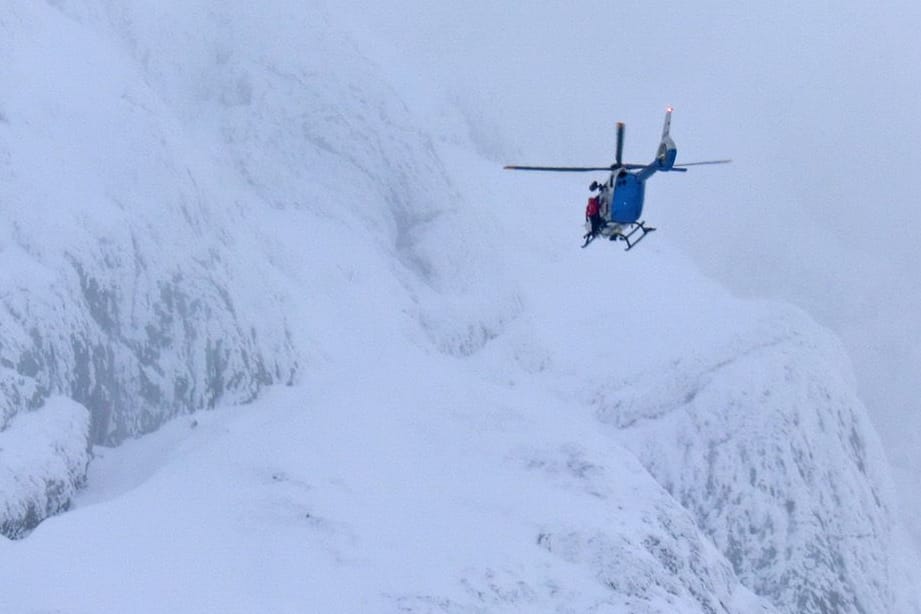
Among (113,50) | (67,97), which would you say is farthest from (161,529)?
(113,50)

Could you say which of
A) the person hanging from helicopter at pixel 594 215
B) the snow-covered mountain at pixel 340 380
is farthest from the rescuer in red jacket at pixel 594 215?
the snow-covered mountain at pixel 340 380

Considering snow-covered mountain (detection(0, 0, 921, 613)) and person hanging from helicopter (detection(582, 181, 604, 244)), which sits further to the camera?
snow-covered mountain (detection(0, 0, 921, 613))

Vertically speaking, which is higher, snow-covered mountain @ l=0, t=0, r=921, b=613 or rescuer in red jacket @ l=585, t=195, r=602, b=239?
rescuer in red jacket @ l=585, t=195, r=602, b=239

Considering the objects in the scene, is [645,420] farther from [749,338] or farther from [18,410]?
[18,410]

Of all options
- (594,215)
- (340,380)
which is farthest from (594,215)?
(340,380)

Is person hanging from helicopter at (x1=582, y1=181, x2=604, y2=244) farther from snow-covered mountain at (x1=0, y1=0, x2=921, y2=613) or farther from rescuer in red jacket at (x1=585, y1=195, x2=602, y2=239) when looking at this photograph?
snow-covered mountain at (x1=0, y1=0, x2=921, y2=613)

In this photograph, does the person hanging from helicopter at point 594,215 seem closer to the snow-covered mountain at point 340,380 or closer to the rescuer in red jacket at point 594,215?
the rescuer in red jacket at point 594,215

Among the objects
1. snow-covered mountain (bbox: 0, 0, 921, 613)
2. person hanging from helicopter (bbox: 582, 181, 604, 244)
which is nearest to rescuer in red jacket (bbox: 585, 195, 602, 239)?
person hanging from helicopter (bbox: 582, 181, 604, 244)

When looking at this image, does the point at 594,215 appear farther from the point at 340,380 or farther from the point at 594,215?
the point at 340,380
